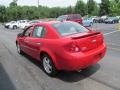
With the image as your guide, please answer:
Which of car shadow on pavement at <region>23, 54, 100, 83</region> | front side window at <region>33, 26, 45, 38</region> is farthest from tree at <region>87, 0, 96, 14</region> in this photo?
car shadow on pavement at <region>23, 54, 100, 83</region>

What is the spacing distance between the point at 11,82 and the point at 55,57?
1.39 metres

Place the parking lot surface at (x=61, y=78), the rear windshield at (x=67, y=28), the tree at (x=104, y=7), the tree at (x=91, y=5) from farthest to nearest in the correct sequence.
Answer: the tree at (x=91, y=5) → the tree at (x=104, y=7) → the rear windshield at (x=67, y=28) → the parking lot surface at (x=61, y=78)

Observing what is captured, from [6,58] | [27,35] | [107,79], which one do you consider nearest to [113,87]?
[107,79]

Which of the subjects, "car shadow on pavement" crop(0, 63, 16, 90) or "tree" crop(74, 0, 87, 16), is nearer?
"car shadow on pavement" crop(0, 63, 16, 90)

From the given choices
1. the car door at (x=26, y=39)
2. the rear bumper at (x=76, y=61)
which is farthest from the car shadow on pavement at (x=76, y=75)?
the car door at (x=26, y=39)

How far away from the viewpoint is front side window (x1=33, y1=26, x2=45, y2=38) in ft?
25.1

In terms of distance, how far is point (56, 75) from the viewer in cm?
712

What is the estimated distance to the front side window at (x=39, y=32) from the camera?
25.1ft

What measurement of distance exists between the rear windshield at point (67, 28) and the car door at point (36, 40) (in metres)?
0.50

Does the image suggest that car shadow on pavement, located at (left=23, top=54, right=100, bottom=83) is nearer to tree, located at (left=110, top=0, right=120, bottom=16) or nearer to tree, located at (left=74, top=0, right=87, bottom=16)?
tree, located at (left=110, top=0, right=120, bottom=16)

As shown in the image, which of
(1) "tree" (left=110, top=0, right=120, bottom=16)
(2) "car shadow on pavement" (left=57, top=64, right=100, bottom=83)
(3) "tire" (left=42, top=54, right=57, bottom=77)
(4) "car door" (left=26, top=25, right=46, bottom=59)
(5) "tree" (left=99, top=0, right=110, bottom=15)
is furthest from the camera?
(5) "tree" (left=99, top=0, right=110, bottom=15)

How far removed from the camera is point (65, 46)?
6.32m

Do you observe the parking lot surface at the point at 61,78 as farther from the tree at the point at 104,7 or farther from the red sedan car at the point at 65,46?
the tree at the point at 104,7

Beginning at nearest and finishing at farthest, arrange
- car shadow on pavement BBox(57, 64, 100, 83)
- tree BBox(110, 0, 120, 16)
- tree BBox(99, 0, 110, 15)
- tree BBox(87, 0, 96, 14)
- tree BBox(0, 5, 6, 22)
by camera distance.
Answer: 1. car shadow on pavement BBox(57, 64, 100, 83)
2. tree BBox(110, 0, 120, 16)
3. tree BBox(99, 0, 110, 15)
4. tree BBox(0, 5, 6, 22)
5. tree BBox(87, 0, 96, 14)
